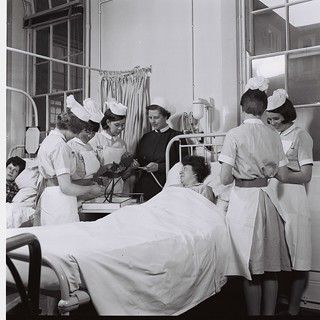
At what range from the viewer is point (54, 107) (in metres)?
2.13

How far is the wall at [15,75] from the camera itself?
1.61m

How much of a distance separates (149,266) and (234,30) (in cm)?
136

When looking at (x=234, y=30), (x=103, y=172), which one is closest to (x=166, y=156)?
(x=103, y=172)

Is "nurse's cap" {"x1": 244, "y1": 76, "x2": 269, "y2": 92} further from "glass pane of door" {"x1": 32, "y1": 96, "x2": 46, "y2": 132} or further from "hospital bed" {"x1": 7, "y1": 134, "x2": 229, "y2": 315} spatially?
"glass pane of door" {"x1": 32, "y1": 96, "x2": 46, "y2": 132}

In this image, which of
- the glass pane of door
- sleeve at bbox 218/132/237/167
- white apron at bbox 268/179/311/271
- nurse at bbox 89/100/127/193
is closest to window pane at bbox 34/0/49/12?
the glass pane of door

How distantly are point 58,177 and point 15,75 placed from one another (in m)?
0.45

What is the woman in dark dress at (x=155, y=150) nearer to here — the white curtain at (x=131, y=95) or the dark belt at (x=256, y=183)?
the white curtain at (x=131, y=95)

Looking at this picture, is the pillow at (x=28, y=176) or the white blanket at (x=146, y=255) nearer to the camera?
the white blanket at (x=146, y=255)

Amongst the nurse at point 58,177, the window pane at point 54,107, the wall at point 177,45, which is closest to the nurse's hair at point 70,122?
the nurse at point 58,177

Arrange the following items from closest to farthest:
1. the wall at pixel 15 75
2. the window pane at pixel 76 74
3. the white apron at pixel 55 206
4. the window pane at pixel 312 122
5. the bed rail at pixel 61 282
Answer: the bed rail at pixel 61 282 < the wall at pixel 15 75 < the white apron at pixel 55 206 < the window pane at pixel 312 122 < the window pane at pixel 76 74

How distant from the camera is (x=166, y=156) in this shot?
2.41 meters

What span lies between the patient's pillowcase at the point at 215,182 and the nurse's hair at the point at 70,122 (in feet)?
1.81

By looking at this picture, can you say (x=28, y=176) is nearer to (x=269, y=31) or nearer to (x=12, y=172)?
(x=12, y=172)
